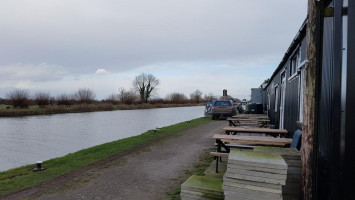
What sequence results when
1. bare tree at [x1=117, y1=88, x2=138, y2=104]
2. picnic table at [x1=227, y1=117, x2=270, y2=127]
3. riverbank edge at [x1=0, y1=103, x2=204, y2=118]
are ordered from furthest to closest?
1. bare tree at [x1=117, y1=88, x2=138, y2=104]
2. riverbank edge at [x1=0, y1=103, x2=204, y2=118]
3. picnic table at [x1=227, y1=117, x2=270, y2=127]

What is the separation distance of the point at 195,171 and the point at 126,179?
158 centimetres

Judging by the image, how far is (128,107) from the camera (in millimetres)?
53312

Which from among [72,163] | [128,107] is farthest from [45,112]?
[72,163]

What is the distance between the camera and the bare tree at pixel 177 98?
7641 centimetres

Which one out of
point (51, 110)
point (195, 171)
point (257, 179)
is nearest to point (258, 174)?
point (257, 179)

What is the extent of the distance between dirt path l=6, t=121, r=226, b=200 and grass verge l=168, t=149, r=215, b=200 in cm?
12

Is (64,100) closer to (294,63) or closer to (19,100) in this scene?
(19,100)

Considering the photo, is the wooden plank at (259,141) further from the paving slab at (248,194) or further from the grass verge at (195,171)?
the paving slab at (248,194)

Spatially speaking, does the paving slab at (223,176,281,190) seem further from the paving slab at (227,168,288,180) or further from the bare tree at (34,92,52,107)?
the bare tree at (34,92,52,107)

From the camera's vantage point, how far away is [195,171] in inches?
264

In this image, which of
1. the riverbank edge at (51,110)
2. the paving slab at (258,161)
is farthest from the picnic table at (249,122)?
the riverbank edge at (51,110)

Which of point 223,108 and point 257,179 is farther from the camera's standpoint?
point 223,108

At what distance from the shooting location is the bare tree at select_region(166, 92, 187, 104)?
251 feet

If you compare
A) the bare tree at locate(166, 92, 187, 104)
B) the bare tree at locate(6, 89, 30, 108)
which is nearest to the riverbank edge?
the bare tree at locate(6, 89, 30, 108)
